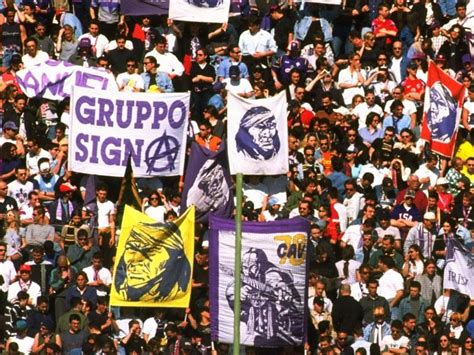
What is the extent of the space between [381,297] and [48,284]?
4.62 metres

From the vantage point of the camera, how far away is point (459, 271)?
110 feet

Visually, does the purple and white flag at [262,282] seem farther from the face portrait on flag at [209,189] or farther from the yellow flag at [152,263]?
the face portrait on flag at [209,189]

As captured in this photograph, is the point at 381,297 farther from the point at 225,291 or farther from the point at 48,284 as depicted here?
the point at 48,284

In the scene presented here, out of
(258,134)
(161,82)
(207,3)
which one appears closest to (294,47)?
(207,3)

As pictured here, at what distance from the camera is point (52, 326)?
33375 mm

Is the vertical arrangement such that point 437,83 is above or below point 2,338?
above

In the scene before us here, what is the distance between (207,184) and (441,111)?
476 cm

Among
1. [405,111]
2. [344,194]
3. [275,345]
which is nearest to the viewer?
[275,345]

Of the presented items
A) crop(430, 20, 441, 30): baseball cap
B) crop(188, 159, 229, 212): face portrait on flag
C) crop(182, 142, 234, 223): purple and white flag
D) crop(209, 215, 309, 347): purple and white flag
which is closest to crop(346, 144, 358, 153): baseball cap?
crop(182, 142, 234, 223): purple and white flag

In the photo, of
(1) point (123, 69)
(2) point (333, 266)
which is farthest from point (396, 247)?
(1) point (123, 69)

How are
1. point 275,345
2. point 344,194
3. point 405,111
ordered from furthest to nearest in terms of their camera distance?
point 405,111 → point 344,194 → point 275,345

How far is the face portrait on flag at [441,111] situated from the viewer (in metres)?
37.9

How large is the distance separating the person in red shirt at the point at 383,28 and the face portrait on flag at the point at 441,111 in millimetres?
3056

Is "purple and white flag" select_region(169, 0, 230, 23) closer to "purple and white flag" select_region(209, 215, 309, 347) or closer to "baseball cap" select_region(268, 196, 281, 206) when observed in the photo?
"baseball cap" select_region(268, 196, 281, 206)
